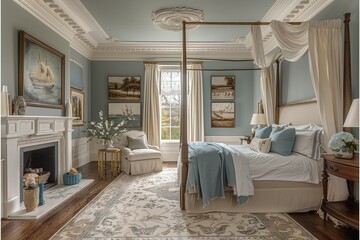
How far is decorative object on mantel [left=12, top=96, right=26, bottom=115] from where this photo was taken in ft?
11.6

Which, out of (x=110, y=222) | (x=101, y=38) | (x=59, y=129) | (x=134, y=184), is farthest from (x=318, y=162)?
(x=101, y=38)

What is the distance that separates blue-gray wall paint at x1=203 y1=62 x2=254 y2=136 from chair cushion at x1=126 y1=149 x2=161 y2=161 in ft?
6.36

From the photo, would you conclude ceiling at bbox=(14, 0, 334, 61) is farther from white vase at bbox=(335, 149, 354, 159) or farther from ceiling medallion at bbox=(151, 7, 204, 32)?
white vase at bbox=(335, 149, 354, 159)

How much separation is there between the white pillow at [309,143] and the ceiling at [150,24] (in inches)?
77.7

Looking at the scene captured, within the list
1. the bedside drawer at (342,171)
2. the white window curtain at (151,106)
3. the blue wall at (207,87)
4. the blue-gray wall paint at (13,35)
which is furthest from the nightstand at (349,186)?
the white window curtain at (151,106)

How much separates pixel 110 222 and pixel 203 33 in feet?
14.8

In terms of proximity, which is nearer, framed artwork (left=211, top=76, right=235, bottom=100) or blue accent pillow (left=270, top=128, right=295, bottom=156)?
blue accent pillow (left=270, top=128, right=295, bottom=156)

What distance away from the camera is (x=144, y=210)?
349 cm

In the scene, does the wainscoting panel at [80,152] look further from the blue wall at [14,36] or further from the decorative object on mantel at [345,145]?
the decorative object on mantel at [345,145]

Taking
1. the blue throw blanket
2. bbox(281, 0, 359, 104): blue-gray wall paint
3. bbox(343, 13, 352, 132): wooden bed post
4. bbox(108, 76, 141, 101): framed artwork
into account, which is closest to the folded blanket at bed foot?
the blue throw blanket

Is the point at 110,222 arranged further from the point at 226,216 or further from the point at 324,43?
the point at 324,43

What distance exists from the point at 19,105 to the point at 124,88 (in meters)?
3.73

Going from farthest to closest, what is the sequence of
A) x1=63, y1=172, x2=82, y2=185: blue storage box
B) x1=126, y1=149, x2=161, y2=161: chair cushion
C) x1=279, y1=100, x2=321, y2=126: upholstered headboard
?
x1=126, y1=149, x2=161, y2=161: chair cushion
x1=63, y1=172, x2=82, y2=185: blue storage box
x1=279, y1=100, x2=321, y2=126: upholstered headboard

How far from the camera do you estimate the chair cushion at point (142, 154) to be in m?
5.56
